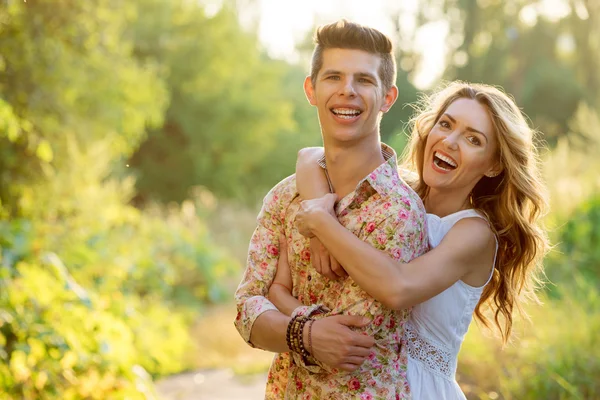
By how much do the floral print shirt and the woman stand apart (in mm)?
66

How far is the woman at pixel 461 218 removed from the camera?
275 cm

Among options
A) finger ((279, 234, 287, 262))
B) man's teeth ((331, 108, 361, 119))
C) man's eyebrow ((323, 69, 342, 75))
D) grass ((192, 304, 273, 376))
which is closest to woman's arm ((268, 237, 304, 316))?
finger ((279, 234, 287, 262))

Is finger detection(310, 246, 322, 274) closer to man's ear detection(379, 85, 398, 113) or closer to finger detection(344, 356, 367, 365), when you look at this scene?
finger detection(344, 356, 367, 365)


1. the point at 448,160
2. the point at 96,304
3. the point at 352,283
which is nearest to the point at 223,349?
the point at 96,304

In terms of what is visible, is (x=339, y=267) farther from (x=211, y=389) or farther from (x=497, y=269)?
(x=211, y=389)

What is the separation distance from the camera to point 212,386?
822 cm

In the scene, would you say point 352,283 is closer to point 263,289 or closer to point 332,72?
point 263,289

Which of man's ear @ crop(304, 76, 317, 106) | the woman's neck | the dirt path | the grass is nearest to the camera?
man's ear @ crop(304, 76, 317, 106)

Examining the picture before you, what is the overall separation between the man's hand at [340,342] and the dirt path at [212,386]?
523 centimetres

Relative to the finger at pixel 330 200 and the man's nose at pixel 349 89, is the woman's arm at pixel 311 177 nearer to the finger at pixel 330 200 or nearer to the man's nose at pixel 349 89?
the finger at pixel 330 200

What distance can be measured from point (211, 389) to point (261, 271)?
18.4 feet

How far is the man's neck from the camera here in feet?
8.99

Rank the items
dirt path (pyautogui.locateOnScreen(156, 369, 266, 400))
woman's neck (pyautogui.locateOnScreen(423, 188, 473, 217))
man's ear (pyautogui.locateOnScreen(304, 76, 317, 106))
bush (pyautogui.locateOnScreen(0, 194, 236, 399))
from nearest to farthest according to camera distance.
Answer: man's ear (pyautogui.locateOnScreen(304, 76, 317, 106)) < woman's neck (pyautogui.locateOnScreen(423, 188, 473, 217)) < bush (pyautogui.locateOnScreen(0, 194, 236, 399)) < dirt path (pyautogui.locateOnScreen(156, 369, 266, 400))

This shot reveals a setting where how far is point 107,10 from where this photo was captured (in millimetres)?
9109
